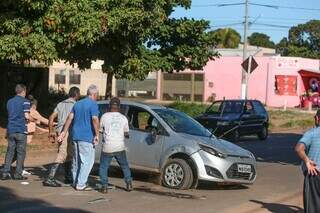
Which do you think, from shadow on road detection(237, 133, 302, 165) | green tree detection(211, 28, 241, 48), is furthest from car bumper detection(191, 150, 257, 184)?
green tree detection(211, 28, 241, 48)

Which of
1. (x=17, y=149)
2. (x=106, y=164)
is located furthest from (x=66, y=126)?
(x=17, y=149)

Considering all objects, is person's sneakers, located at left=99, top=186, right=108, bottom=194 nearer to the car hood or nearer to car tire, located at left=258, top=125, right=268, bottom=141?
the car hood

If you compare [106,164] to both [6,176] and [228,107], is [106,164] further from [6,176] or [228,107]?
[228,107]

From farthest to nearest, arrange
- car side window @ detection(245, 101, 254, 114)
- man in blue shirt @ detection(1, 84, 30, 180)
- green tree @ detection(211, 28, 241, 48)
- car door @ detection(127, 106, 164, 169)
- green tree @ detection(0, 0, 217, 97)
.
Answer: green tree @ detection(211, 28, 241, 48) < car side window @ detection(245, 101, 254, 114) < green tree @ detection(0, 0, 217, 97) < man in blue shirt @ detection(1, 84, 30, 180) < car door @ detection(127, 106, 164, 169)

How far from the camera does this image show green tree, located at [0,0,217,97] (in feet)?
67.5

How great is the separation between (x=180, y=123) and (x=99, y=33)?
8.20 meters

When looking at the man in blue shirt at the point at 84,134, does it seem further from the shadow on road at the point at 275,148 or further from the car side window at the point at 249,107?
A: the car side window at the point at 249,107

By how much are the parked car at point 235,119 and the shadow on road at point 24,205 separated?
13.2 metres

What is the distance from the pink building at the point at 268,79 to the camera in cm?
5875

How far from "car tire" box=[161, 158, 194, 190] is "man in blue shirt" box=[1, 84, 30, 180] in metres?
2.81

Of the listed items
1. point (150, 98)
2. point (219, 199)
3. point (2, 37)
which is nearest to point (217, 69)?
point (150, 98)

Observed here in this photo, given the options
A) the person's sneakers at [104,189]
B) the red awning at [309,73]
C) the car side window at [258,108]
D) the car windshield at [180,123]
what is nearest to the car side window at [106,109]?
the car windshield at [180,123]

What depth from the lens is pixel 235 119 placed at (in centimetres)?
2539

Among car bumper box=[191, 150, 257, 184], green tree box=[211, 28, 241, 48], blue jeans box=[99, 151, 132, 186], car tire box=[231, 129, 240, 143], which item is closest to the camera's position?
blue jeans box=[99, 151, 132, 186]
